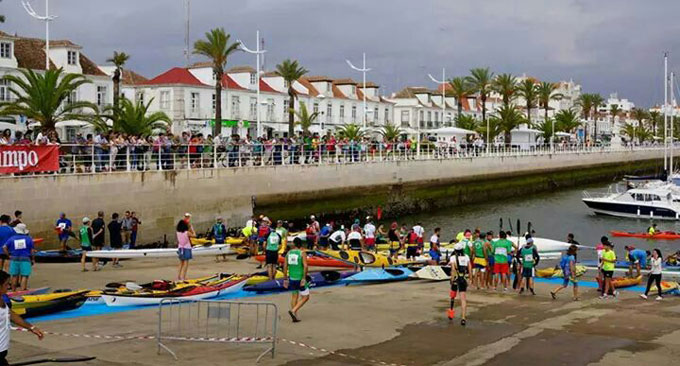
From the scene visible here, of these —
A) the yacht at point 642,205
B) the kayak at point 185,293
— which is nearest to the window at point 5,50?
the kayak at point 185,293

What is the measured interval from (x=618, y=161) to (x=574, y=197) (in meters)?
30.0

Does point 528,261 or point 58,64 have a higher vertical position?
point 58,64

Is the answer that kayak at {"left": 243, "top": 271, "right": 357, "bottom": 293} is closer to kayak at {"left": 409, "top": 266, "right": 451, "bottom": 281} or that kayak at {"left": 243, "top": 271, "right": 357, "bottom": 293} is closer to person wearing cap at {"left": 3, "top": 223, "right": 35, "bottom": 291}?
kayak at {"left": 409, "top": 266, "right": 451, "bottom": 281}

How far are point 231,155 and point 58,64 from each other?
23.2 metres

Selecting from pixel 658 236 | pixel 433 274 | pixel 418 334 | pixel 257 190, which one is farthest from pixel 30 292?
pixel 658 236

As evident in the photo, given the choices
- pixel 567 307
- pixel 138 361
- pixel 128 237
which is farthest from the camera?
pixel 128 237

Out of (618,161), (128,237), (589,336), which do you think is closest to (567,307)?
(589,336)

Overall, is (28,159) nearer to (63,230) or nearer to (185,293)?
(63,230)

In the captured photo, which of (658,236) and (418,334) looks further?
(658,236)

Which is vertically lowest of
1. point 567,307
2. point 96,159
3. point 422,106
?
point 567,307

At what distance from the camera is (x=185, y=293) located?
17031 millimetres

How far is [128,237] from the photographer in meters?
28.1

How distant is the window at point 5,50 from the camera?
49.1 m

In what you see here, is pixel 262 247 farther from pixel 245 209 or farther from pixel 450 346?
pixel 450 346
